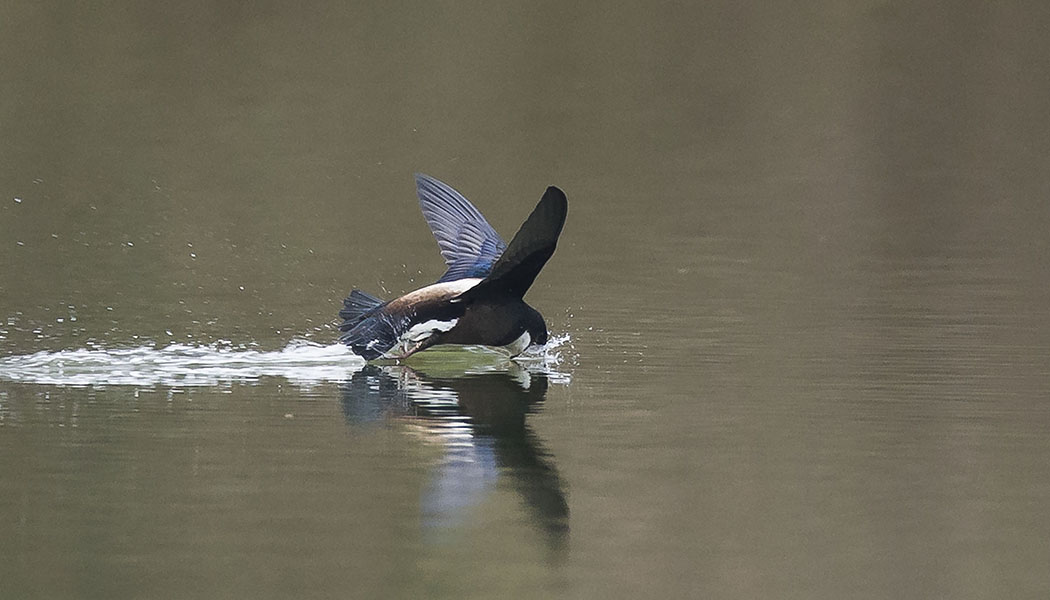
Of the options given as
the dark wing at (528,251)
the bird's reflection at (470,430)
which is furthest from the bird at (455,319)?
the bird's reflection at (470,430)

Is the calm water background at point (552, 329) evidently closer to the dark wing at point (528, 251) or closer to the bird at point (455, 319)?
the bird at point (455, 319)

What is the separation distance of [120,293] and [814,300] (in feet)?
10.1

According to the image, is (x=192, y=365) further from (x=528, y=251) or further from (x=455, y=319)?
(x=528, y=251)

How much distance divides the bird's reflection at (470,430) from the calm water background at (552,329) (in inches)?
0.7

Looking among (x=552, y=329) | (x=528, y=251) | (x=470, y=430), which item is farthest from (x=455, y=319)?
(x=470, y=430)

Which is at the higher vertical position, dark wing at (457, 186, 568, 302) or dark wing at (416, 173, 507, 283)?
dark wing at (416, 173, 507, 283)

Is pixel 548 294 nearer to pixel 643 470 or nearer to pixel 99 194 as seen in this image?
pixel 643 470

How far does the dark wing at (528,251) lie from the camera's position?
21.5 ft

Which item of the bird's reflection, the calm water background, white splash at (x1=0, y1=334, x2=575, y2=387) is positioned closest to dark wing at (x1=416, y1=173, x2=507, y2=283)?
the calm water background

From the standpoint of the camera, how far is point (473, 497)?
5.19 m

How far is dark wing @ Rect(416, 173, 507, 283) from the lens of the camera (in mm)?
7934

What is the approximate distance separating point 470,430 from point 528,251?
960 millimetres

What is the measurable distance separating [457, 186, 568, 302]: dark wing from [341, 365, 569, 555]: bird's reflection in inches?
12.7

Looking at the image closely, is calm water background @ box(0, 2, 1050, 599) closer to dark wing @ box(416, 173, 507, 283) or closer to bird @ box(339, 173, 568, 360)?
bird @ box(339, 173, 568, 360)
